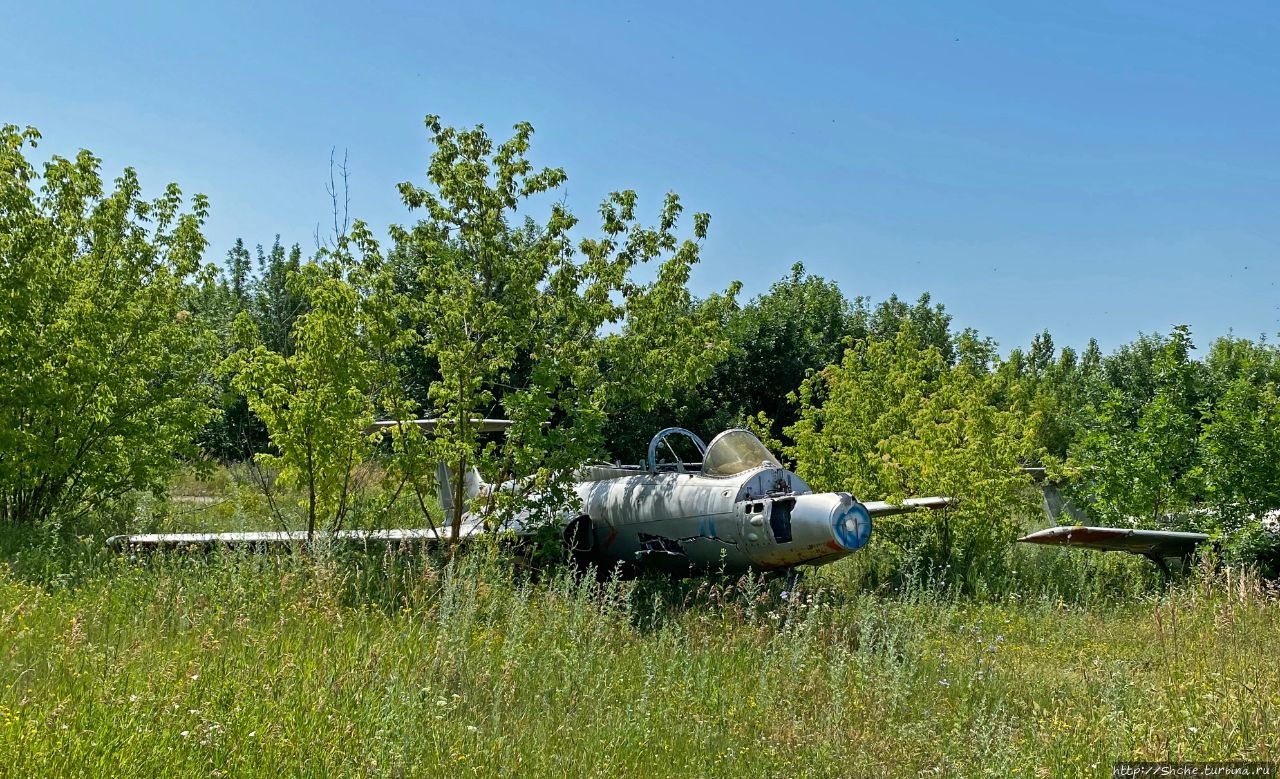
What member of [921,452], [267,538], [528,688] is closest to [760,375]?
[921,452]

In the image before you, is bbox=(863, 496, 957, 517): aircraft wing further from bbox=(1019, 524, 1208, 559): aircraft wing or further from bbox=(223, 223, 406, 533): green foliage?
bbox=(223, 223, 406, 533): green foliage

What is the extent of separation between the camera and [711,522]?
967cm

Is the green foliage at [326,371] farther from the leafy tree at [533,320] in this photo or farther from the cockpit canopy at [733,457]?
the cockpit canopy at [733,457]

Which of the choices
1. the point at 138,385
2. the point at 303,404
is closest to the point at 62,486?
the point at 138,385

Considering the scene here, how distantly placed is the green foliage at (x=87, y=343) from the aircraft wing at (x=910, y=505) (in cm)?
878

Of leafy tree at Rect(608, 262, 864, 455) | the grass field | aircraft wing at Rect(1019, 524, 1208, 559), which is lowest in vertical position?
the grass field

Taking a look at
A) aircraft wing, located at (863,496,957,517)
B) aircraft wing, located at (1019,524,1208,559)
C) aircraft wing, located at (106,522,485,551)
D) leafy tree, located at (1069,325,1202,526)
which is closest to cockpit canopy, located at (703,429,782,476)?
aircraft wing, located at (106,522,485,551)

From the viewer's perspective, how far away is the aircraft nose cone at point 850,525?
29.0ft

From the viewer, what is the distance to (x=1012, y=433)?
1380 cm

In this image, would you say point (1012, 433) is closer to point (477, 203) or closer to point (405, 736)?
point (477, 203)

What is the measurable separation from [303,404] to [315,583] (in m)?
2.72

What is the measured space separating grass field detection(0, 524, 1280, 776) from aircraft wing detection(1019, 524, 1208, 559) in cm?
210

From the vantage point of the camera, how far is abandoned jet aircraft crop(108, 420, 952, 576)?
9062 millimetres

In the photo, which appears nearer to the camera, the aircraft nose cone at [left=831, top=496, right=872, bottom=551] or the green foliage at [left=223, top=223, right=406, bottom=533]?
the aircraft nose cone at [left=831, top=496, right=872, bottom=551]
